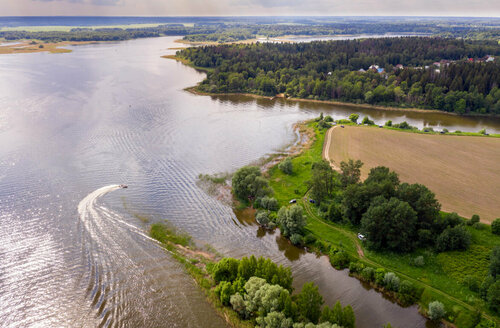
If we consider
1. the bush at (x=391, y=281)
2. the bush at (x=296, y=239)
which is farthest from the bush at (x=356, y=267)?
the bush at (x=296, y=239)

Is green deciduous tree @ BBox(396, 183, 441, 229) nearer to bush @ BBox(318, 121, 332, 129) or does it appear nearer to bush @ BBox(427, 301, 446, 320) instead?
bush @ BBox(427, 301, 446, 320)

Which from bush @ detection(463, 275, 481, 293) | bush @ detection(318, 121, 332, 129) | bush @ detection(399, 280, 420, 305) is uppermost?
bush @ detection(318, 121, 332, 129)

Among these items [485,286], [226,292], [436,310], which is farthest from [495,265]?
[226,292]

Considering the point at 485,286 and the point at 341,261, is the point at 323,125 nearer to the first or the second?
the point at 341,261

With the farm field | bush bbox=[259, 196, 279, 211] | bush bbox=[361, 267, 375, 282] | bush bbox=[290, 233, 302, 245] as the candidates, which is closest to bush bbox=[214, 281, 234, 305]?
bush bbox=[290, 233, 302, 245]

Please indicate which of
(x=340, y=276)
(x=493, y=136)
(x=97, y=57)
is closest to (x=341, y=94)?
(x=493, y=136)

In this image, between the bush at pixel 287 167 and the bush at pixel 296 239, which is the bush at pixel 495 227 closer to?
the bush at pixel 296 239

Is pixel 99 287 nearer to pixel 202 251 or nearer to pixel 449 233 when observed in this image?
pixel 202 251
